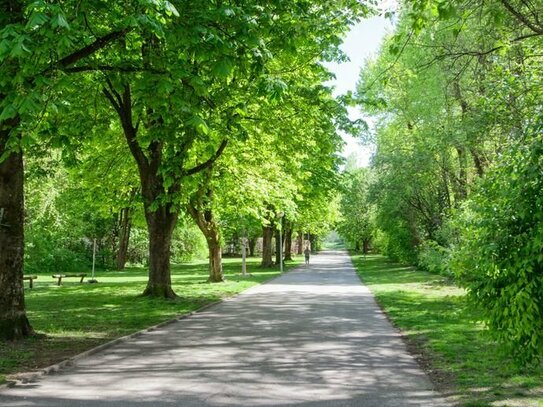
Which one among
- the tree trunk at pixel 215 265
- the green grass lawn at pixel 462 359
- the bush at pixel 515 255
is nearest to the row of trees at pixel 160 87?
the bush at pixel 515 255

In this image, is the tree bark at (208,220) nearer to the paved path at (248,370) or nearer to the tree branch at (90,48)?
the paved path at (248,370)

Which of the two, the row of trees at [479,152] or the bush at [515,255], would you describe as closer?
the bush at [515,255]

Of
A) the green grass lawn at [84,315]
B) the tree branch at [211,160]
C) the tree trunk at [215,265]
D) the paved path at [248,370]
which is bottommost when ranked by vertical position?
the paved path at [248,370]

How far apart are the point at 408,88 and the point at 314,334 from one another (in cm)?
2014

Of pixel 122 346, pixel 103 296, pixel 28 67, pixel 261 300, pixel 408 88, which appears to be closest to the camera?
pixel 28 67

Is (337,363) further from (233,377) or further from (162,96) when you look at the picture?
(162,96)

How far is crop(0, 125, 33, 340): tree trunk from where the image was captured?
10.0 m

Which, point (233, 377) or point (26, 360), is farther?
point (26, 360)

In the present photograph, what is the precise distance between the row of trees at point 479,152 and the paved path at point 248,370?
1.62 meters

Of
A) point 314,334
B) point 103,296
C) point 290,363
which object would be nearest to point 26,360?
point 290,363

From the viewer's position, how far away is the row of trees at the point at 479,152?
5.61 metres

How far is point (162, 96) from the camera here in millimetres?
9148

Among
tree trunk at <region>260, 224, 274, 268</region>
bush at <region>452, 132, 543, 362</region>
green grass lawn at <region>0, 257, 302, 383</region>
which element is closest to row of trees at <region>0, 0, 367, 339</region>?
green grass lawn at <region>0, 257, 302, 383</region>

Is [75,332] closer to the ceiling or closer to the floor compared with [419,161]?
closer to the floor
